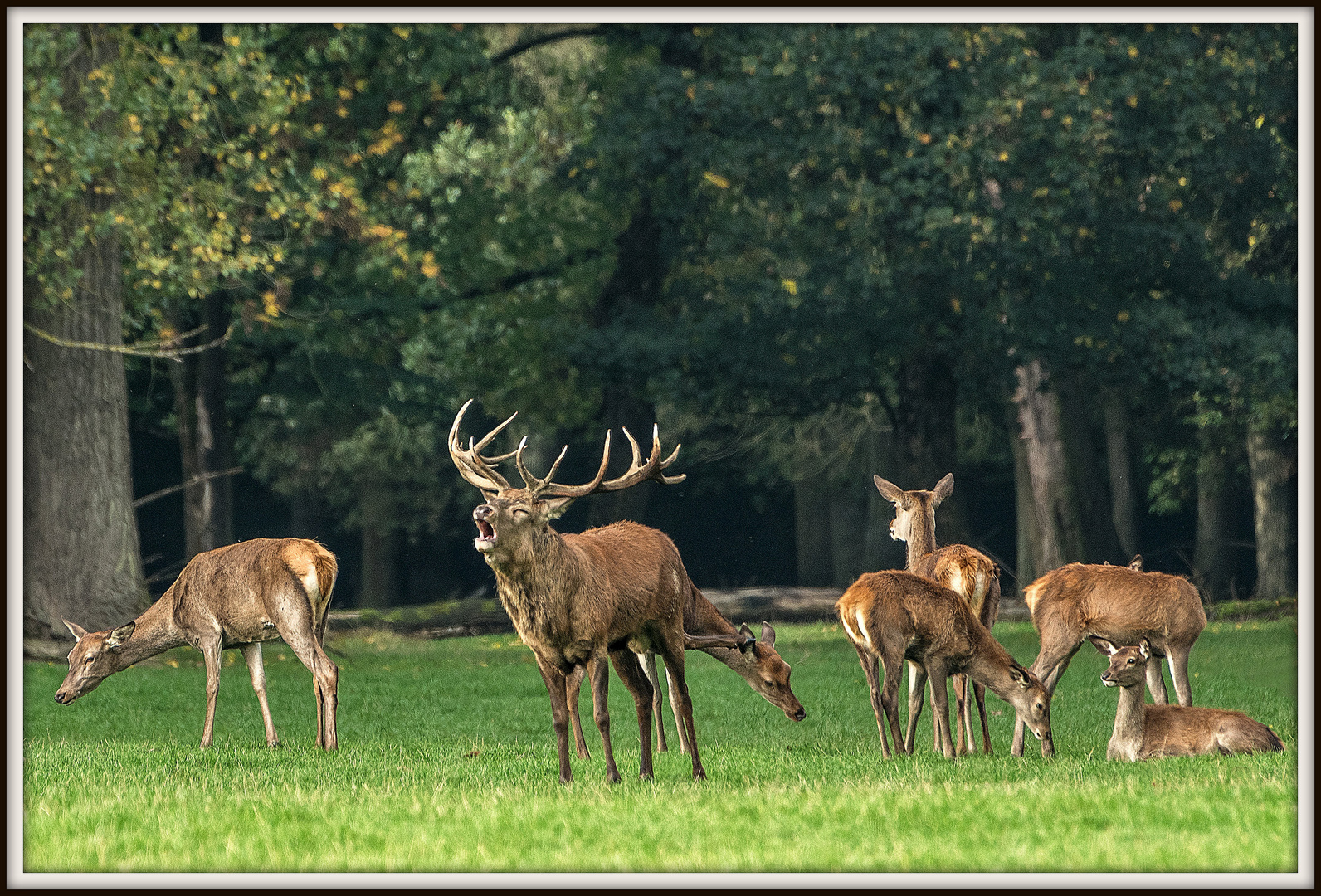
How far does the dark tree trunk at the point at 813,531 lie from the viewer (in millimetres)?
27484

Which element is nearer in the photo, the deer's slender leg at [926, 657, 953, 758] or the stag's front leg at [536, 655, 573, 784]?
the stag's front leg at [536, 655, 573, 784]

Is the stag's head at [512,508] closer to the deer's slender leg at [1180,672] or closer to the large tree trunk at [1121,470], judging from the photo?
the deer's slender leg at [1180,672]

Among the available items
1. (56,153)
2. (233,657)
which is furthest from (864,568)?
(56,153)

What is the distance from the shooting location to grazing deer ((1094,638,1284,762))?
1013 cm

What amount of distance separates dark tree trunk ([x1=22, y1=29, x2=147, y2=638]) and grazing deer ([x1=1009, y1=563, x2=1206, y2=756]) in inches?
376

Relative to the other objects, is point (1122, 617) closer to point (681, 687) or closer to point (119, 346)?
point (681, 687)

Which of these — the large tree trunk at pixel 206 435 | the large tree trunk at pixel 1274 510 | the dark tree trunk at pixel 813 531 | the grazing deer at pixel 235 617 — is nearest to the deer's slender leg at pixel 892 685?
the grazing deer at pixel 235 617

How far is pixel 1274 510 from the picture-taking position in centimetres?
2328

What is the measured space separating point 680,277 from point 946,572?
1303cm

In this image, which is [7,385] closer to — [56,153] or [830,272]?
[56,153]

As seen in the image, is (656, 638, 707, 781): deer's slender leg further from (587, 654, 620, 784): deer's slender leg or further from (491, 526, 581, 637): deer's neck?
(491, 526, 581, 637): deer's neck

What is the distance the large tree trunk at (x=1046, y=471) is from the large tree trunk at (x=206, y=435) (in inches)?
431

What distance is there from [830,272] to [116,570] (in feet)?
31.6

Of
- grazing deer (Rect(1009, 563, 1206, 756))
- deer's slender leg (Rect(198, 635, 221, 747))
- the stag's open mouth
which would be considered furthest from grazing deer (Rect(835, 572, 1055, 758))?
deer's slender leg (Rect(198, 635, 221, 747))
